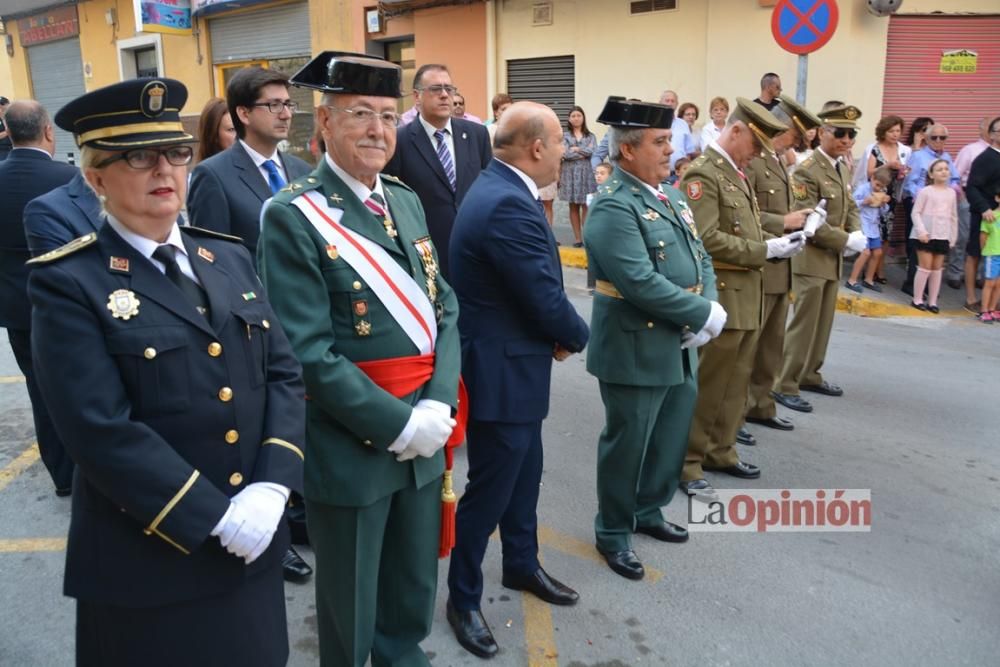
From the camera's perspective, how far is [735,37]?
424 inches

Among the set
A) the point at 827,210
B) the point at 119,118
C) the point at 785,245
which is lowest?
the point at 785,245

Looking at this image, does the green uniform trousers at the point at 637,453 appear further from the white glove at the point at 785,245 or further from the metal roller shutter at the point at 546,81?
the metal roller shutter at the point at 546,81

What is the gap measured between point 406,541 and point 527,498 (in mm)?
859

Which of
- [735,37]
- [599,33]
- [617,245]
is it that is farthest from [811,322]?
[599,33]

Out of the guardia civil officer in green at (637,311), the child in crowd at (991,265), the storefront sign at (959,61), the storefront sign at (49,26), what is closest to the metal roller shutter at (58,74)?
the storefront sign at (49,26)

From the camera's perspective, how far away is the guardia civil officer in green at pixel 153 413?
5.84 feet

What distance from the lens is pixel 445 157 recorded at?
490 cm

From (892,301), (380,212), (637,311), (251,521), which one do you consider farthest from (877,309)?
(251,521)

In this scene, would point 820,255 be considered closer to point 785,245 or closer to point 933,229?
point 785,245

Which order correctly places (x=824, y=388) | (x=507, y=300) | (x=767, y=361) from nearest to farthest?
(x=507, y=300) < (x=767, y=361) < (x=824, y=388)

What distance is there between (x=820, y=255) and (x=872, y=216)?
148 inches

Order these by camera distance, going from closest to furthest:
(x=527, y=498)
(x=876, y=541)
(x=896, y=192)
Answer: (x=527, y=498)
(x=876, y=541)
(x=896, y=192)

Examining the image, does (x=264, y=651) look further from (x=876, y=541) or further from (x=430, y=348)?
(x=876, y=541)

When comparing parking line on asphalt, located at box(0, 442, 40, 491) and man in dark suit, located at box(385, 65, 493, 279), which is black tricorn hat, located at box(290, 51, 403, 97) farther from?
parking line on asphalt, located at box(0, 442, 40, 491)
